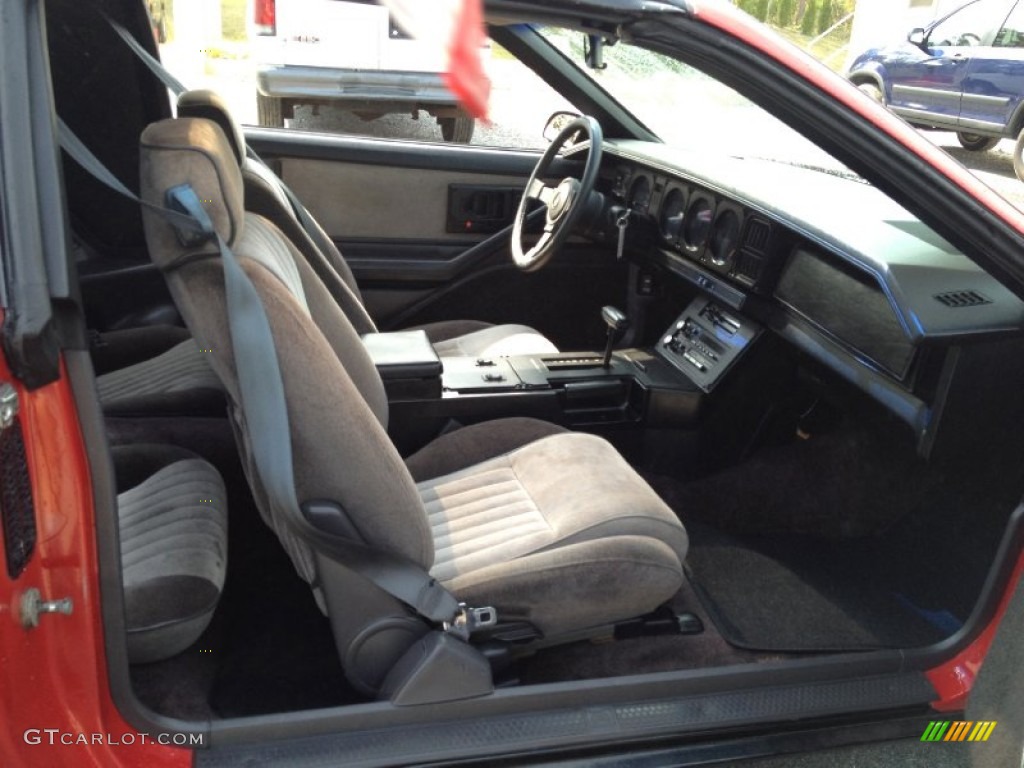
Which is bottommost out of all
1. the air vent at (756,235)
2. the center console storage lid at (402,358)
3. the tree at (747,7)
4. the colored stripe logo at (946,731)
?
the colored stripe logo at (946,731)

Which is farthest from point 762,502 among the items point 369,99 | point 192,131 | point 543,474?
point 369,99

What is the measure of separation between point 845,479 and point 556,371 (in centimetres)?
85

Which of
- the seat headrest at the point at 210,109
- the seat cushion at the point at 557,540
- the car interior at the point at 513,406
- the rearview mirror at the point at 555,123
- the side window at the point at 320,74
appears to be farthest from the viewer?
the side window at the point at 320,74

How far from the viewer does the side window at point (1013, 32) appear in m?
7.50

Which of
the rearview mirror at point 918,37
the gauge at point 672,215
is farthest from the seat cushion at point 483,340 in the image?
the rearview mirror at point 918,37

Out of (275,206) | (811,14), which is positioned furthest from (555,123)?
(811,14)

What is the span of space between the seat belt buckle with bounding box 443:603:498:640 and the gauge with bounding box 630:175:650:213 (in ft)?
5.80

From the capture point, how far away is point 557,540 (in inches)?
65.4

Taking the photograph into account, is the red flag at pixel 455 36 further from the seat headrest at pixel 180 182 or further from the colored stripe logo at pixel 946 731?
the colored stripe logo at pixel 946 731

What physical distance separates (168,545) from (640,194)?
1.92 metres

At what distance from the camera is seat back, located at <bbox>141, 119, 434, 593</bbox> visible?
1.30 m

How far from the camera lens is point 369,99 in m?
4.04

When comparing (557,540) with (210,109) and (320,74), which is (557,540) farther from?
(320,74)

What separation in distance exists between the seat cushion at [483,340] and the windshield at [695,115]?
80 centimetres
